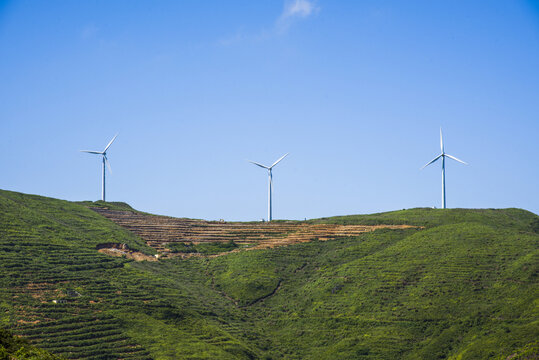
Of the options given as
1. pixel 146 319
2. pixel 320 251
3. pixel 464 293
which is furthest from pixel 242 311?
pixel 464 293

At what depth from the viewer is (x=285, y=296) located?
10856 centimetres

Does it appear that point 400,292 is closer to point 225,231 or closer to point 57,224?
point 225,231

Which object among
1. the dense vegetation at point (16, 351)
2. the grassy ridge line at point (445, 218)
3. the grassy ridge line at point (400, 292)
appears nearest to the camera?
the dense vegetation at point (16, 351)

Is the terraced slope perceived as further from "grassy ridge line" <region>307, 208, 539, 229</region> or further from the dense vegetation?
the dense vegetation

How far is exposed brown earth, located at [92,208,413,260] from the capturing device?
5285 inches

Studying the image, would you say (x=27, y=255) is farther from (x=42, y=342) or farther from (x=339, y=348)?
(x=339, y=348)

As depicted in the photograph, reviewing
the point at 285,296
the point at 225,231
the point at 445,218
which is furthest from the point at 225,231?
the point at 445,218

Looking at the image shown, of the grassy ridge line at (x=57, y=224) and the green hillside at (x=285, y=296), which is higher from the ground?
the grassy ridge line at (x=57, y=224)

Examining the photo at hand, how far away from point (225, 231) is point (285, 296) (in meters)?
40.5

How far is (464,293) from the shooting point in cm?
9588

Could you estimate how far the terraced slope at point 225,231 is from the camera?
134 metres

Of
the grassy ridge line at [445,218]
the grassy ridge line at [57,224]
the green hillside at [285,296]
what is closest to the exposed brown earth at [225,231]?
the grassy ridge line at [445,218]

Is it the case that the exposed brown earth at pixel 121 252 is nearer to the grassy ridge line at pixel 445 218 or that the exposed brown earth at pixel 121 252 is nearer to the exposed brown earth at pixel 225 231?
the exposed brown earth at pixel 225 231

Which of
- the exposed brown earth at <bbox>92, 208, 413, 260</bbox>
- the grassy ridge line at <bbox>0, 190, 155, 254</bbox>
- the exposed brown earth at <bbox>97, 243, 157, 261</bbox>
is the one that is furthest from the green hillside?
the exposed brown earth at <bbox>92, 208, 413, 260</bbox>
